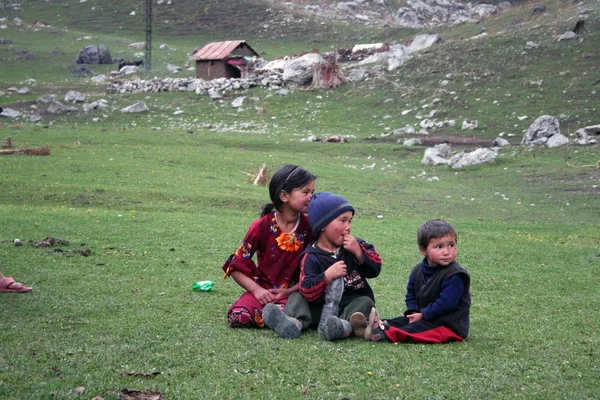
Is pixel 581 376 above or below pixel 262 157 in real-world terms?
above

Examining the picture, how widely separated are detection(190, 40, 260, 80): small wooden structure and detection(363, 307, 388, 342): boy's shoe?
40346mm

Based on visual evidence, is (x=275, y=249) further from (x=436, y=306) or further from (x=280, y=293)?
(x=436, y=306)

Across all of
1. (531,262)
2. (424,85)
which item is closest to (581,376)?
(531,262)

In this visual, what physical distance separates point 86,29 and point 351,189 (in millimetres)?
57747

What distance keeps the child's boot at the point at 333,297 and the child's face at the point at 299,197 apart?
2.49 ft

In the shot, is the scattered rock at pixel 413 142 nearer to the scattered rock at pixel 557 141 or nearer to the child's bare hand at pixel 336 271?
the scattered rock at pixel 557 141

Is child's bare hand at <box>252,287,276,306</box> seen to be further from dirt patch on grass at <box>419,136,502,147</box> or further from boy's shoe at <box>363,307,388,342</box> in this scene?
dirt patch on grass at <box>419,136,502,147</box>

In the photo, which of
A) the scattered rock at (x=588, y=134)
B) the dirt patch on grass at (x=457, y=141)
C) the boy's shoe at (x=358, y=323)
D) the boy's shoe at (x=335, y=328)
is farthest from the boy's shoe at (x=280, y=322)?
the dirt patch on grass at (x=457, y=141)

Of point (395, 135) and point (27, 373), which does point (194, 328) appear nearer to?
point (27, 373)

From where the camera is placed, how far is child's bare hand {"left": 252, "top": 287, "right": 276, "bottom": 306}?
20.0 feet

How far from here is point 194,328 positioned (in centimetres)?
582

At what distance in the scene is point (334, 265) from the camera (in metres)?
5.70

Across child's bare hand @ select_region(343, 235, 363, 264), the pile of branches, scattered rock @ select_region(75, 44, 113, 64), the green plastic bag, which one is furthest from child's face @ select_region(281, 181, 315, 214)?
scattered rock @ select_region(75, 44, 113, 64)

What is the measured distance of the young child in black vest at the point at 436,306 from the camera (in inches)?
A: 222
